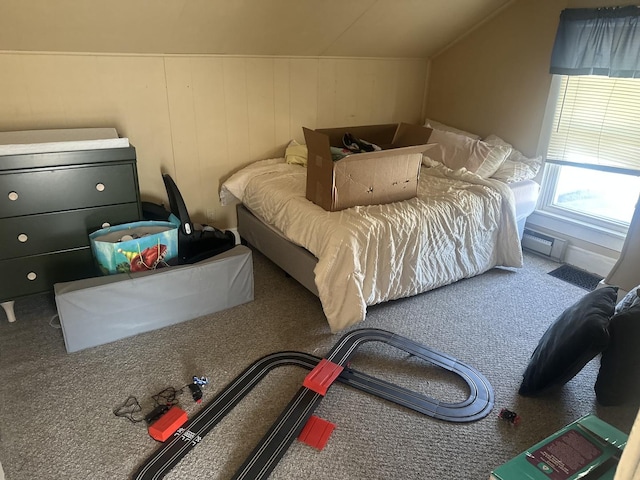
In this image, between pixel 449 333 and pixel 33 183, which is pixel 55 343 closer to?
pixel 33 183

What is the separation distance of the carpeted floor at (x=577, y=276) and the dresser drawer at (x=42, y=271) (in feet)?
9.68

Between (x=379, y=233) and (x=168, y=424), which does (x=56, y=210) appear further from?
(x=379, y=233)

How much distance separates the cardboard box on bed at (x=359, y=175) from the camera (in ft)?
7.84

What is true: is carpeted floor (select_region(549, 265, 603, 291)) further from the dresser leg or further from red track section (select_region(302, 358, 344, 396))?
the dresser leg

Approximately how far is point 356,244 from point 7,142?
178 centimetres

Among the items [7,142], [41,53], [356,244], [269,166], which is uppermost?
[41,53]

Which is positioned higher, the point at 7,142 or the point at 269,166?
the point at 7,142

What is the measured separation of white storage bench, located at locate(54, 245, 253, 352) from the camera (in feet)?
6.86

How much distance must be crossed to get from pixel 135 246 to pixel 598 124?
9.88 feet

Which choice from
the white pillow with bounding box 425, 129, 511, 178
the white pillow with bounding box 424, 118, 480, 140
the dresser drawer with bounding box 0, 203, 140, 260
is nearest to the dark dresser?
the dresser drawer with bounding box 0, 203, 140, 260

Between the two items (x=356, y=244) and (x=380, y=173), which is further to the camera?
(x=380, y=173)

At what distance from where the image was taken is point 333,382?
6.56ft

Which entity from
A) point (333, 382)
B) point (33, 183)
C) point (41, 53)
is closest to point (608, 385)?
point (333, 382)

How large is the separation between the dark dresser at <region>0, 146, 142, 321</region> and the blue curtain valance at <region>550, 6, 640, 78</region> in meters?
2.84
